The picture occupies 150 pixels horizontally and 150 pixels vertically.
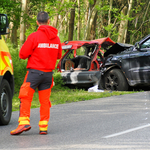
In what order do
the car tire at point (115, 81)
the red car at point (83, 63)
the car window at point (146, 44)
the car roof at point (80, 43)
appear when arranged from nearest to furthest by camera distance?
1. the car window at point (146, 44)
2. the car tire at point (115, 81)
3. the red car at point (83, 63)
4. the car roof at point (80, 43)

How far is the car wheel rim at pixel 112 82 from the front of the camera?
13.8 m

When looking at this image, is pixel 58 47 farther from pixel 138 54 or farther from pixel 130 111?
pixel 138 54

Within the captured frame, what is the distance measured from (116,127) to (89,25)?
19.0 m

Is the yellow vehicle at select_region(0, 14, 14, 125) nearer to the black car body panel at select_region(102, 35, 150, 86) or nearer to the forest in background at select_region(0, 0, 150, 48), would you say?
the black car body panel at select_region(102, 35, 150, 86)

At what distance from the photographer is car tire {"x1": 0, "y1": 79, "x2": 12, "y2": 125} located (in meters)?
6.67

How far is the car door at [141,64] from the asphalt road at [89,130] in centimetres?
325

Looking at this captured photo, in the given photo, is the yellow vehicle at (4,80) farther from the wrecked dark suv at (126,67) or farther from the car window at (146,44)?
the car window at (146,44)

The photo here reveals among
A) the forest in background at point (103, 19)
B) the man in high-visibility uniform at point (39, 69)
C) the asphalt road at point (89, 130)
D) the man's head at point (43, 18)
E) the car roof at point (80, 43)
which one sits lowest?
the asphalt road at point (89, 130)

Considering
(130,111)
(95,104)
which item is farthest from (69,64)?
(130,111)

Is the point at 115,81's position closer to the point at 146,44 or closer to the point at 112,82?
the point at 112,82

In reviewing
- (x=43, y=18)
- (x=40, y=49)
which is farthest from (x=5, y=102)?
(x=43, y=18)


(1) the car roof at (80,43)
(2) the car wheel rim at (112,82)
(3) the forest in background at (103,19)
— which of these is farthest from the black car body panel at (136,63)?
(3) the forest in background at (103,19)

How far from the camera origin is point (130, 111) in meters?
8.61

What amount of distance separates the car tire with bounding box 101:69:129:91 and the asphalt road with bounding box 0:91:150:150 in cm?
385
